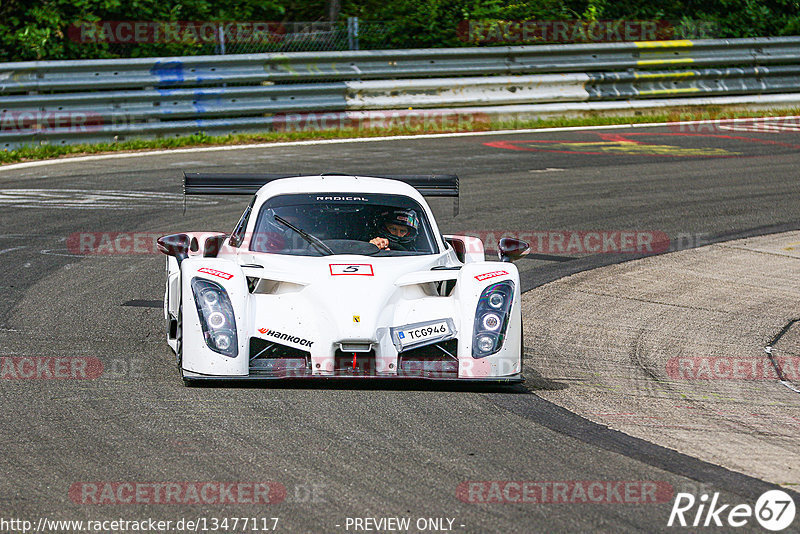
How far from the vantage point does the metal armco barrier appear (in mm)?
17141

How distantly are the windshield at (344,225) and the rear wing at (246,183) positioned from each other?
638 millimetres

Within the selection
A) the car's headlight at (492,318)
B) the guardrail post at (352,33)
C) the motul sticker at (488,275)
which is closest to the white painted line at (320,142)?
the guardrail post at (352,33)

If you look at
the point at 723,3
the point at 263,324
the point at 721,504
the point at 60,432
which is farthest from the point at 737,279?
the point at 723,3

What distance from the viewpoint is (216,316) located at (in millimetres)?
6906

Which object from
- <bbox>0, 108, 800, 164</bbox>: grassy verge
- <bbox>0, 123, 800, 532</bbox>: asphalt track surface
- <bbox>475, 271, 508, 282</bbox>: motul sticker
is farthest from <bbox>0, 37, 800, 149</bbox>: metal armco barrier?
<bbox>475, 271, 508, 282</bbox>: motul sticker

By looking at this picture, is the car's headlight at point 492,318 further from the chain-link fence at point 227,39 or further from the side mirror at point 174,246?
the chain-link fence at point 227,39

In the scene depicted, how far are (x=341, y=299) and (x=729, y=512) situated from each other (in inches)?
113

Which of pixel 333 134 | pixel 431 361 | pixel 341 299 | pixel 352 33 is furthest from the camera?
pixel 352 33

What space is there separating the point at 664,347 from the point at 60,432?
4.45m

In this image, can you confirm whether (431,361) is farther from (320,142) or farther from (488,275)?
(320,142)

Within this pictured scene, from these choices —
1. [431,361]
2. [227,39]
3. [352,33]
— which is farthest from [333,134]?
[431,361]

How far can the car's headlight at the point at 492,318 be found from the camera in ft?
22.7

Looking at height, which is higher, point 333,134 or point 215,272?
point 333,134

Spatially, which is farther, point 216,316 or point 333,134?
point 333,134
